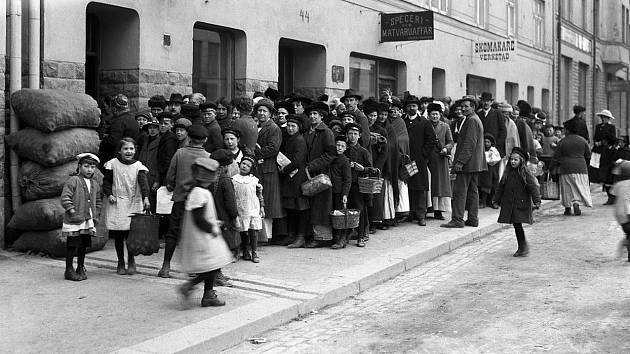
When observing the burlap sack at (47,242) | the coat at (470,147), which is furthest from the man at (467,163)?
the burlap sack at (47,242)

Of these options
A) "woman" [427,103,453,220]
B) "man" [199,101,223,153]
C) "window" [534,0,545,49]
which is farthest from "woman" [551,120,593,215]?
"window" [534,0,545,49]

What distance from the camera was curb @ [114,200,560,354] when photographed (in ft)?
20.4

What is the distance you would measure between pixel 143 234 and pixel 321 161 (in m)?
2.94

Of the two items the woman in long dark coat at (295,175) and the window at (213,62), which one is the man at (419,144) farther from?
the window at (213,62)

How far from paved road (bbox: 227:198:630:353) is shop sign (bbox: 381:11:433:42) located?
25.9ft

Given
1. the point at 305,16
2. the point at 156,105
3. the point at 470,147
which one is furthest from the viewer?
the point at 305,16

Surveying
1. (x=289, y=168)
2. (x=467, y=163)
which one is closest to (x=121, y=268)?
(x=289, y=168)

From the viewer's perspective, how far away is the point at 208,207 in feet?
24.0

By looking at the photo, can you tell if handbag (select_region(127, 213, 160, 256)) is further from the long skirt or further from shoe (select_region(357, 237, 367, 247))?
the long skirt

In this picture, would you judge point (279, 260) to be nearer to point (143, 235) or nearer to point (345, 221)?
point (345, 221)

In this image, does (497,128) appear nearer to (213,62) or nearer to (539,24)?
(213,62)

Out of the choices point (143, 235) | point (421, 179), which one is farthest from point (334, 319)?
point (421, 179)

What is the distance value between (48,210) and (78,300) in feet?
7.73

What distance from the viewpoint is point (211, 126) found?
10141 mm
